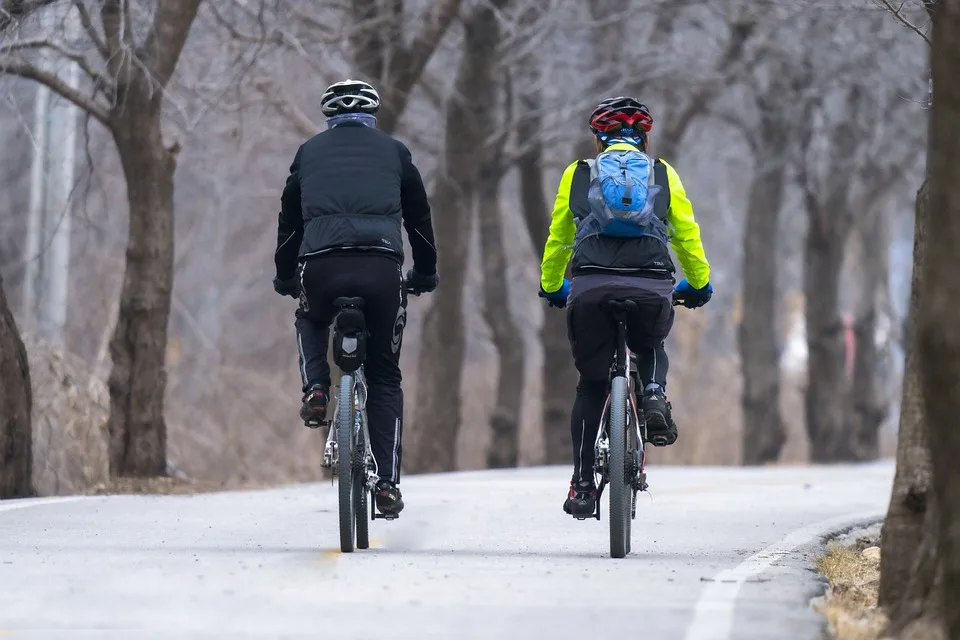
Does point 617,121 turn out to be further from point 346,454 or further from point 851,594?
point 851,594

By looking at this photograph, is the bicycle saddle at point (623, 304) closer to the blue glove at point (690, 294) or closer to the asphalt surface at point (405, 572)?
the blue glove at point (690, 294)

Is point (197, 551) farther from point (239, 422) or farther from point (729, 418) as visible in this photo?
point (729, 418)

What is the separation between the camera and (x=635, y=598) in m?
8.04

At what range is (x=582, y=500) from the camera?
1012 cm

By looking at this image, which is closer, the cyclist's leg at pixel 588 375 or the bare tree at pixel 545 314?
the cyclist's leg at pixel 588 375

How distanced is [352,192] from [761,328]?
2415 centimetres

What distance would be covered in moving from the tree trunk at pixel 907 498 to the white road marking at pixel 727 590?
1.90 feet

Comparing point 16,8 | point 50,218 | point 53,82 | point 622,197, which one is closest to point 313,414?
point 622,197

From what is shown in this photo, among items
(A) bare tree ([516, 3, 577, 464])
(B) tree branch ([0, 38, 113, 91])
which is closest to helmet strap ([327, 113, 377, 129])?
(B) tree branch ([0, 38, 113, 91])

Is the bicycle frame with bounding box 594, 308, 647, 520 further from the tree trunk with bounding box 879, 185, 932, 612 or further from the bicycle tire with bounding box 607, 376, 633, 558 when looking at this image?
the tree trunk with bounding box 879, 185, 932, 612

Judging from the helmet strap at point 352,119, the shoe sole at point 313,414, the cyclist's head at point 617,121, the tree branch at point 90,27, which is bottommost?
the shoe sole at point 313,414

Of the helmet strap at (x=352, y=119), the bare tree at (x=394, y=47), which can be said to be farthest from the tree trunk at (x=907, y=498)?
the bare tree at (x=394, y=47)

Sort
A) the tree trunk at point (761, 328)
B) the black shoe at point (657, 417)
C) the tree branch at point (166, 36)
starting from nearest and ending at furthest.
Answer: the black shoe at point (657, 417)
the tree branch at point (166, 36)
the tree trunk at point (761, 328)

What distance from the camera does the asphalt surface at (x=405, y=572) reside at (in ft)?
23.9
